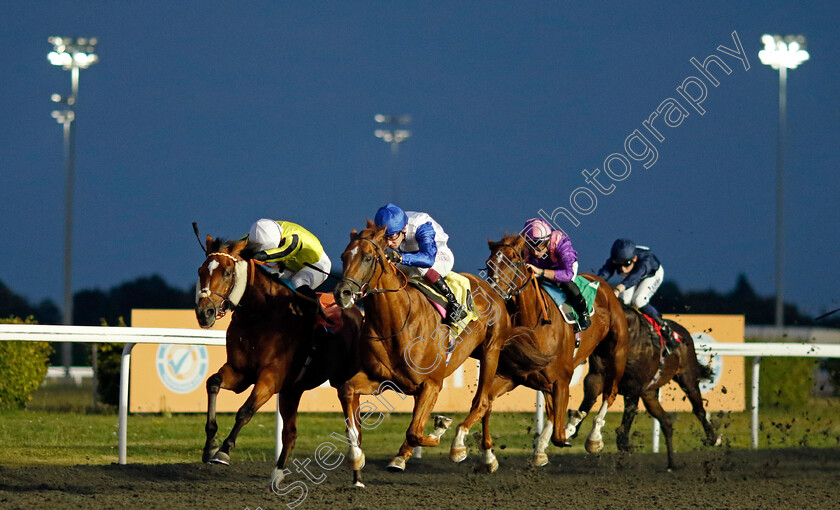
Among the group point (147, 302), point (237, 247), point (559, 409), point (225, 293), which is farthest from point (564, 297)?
point (147, 302)

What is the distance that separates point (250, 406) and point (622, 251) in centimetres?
334

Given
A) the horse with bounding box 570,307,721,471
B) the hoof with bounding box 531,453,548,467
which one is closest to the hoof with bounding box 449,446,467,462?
the hoof with bounding box 531,453,548,467

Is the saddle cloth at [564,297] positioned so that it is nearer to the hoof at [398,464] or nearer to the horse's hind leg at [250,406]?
the hoof at [398,464]

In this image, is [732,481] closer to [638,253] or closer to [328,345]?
[638,253]

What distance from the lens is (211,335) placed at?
6637 mm

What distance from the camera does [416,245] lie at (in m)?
5.59

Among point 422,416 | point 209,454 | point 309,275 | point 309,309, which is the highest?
point 309,275

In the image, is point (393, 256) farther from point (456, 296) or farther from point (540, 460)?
point (540, 460)

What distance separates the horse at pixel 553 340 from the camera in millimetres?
5707

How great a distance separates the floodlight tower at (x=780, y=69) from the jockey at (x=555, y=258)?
11.9 m

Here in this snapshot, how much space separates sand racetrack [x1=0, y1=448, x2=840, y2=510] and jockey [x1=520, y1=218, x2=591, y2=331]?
3.84 ft

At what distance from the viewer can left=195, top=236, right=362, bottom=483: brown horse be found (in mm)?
→ 4906

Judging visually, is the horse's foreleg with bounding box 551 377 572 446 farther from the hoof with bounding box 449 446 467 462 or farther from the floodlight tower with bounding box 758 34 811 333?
the floodlight tower with bounding box 758 34 811 333

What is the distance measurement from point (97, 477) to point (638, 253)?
4.22 meters
